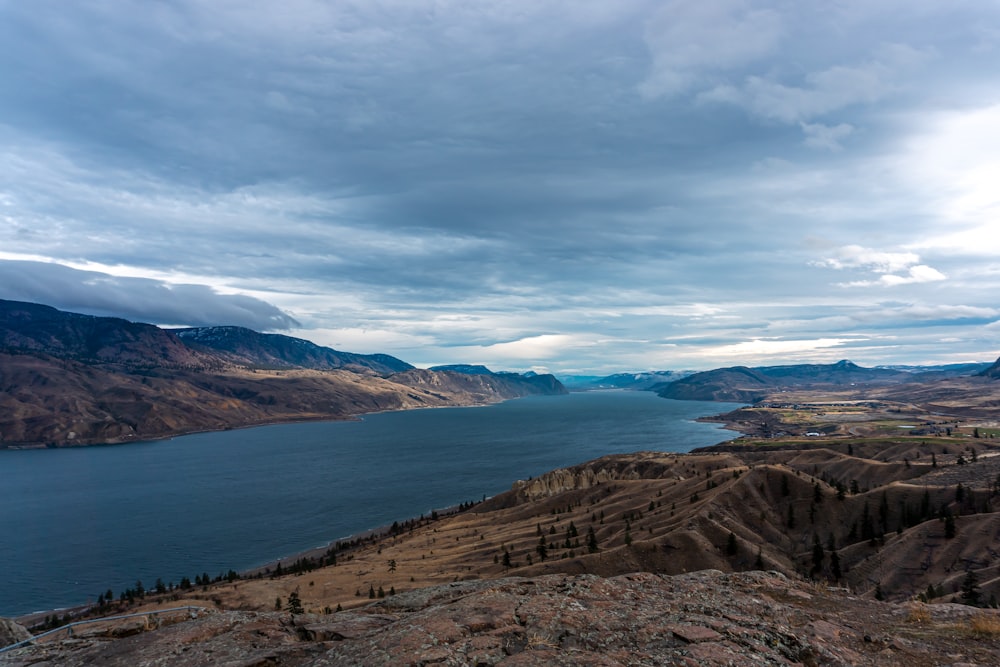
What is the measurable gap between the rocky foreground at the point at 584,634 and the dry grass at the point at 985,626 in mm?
36

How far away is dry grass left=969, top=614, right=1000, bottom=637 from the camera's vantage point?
17281 mm

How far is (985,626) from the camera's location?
17.5m

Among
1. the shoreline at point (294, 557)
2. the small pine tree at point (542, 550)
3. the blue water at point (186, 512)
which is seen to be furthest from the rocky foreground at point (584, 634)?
the blue water at point (186, 512)

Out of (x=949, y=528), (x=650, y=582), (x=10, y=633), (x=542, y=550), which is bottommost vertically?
(x=542, y=550)

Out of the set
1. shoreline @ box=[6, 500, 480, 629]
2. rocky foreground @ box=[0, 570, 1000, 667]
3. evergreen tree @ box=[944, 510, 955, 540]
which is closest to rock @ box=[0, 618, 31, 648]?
rocky foreground @ box=[0, 570, 1000, 667]

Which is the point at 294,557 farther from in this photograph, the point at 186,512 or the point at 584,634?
the point at 584,634

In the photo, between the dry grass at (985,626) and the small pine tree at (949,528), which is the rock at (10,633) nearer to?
the dry grass at (985,626)

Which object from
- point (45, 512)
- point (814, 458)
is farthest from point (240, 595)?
point (814, 458)

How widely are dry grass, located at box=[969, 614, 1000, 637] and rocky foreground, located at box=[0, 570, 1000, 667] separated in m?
0.04

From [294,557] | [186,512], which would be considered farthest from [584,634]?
[186,512]

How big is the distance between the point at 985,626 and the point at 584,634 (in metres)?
13.9

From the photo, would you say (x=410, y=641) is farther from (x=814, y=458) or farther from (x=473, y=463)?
(x=473, y=463)

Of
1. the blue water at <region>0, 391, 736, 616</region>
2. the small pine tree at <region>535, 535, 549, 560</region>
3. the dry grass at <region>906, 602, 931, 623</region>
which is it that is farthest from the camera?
the blue water at <region>0, 391, 736, 616</region>

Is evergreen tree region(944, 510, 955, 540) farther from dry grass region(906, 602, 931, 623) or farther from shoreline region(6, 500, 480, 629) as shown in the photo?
shoreline region(6, 500, 480, 629)
